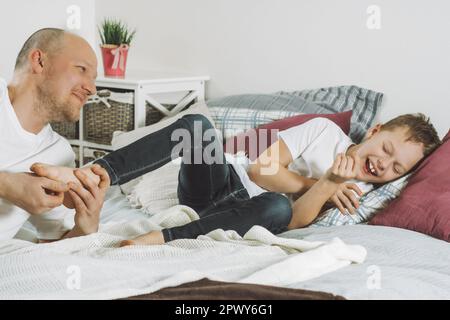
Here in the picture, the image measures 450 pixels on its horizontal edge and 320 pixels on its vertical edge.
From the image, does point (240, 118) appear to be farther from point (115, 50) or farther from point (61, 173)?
point (61, 173)

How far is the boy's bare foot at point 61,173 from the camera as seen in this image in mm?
1407

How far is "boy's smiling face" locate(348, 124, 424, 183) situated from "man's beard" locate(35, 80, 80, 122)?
0.81m

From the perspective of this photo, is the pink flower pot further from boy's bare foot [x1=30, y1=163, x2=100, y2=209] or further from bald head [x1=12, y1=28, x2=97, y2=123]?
boy's bare foot [x1=30, y1=163, x2=100, y2=209]

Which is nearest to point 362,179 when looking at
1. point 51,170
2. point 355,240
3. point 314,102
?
point 355,240

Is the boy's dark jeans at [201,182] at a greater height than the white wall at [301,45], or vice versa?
the white wall at [301,45]

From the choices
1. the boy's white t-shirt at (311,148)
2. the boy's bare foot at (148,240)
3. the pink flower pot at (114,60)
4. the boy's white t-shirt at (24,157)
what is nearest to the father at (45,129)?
the boy's white t-shirt at (24,157)

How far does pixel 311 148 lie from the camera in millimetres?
2135

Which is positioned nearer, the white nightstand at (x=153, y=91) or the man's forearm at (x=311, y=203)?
the man's forearm at (x=311, y=203)

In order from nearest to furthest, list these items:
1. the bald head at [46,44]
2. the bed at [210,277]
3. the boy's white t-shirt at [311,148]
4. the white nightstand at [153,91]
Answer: the bed at [210,277]
the bald head at [46,44]
the boy's white t-shirt at [311,148]
the white nightstand at [153,91]

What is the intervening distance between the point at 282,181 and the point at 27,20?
163cm

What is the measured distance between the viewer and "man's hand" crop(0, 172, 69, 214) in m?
1.42

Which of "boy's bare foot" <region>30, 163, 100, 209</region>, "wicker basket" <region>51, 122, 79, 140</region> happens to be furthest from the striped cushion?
"boy's bare foot" <region>30, 163, 100, 209</region>

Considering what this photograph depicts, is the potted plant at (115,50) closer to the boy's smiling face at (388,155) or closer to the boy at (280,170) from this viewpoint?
the boy at (280,170)
